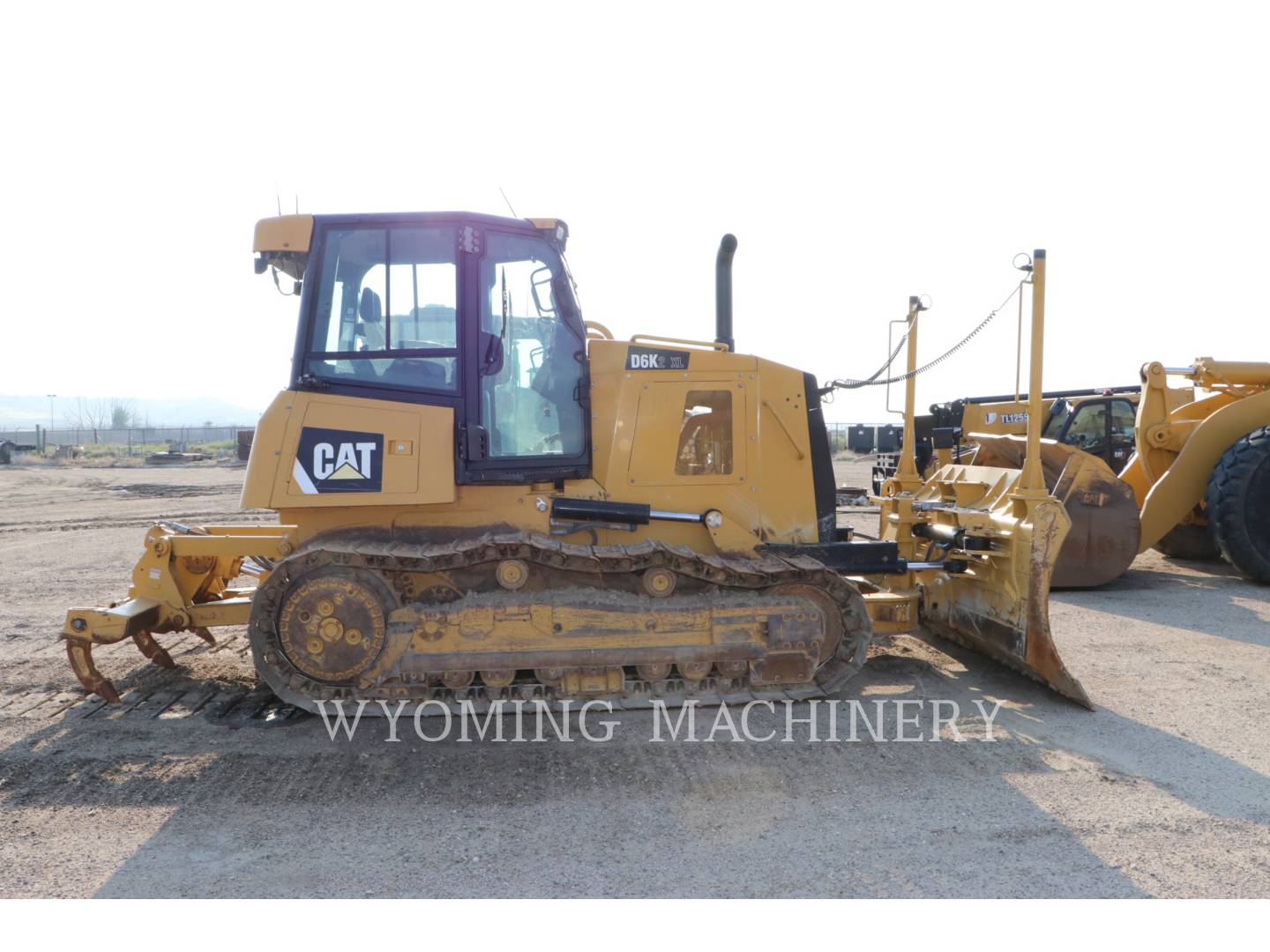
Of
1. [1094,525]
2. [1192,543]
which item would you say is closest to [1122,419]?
[1192,543]

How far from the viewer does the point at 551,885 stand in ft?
11.8

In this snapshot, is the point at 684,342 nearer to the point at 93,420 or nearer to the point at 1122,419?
the point at 1122,419

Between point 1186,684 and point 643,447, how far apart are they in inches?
173

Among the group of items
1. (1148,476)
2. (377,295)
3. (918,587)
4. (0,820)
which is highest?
(377,295)

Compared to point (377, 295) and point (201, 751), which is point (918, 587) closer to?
point (377, 295)

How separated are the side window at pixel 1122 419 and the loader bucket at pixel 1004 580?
6.92m

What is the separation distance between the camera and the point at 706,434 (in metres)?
6.05

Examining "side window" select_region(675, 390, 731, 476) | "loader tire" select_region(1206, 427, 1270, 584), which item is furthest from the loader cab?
"loader tire" select_region(1206, 427, 1270, 584)

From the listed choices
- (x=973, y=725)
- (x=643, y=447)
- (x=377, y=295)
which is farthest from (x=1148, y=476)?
(x=377, y=295)

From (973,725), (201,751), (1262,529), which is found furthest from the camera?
(1262,529)

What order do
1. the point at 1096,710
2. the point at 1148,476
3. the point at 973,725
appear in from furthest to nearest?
the point at 1148,476
the point at 1096,710
the point at 973,725

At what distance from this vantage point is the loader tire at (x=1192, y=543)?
11672mm

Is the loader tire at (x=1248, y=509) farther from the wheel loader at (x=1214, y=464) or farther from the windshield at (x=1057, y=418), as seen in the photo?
the windshield at (x=1057, y=418)

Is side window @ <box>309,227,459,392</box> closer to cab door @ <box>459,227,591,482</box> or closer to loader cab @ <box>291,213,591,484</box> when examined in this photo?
loader cab @ <box>291,213,591,484</box>
